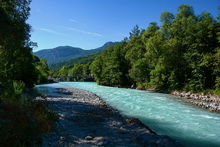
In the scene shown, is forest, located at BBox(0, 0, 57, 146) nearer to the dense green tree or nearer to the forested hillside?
the dense green tree

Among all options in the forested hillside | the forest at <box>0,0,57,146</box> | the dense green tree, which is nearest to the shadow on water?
the forest at <box>0,0,57,146</box>

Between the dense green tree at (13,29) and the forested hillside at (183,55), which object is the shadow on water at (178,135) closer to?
the dense green tree at (13,29)

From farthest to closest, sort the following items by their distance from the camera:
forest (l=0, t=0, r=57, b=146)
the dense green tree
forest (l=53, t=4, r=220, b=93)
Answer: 1. forest (l=53, t=4, r=220, b=93)
2. the dense green tree
3. forest (l=0, t=0, r=57, b=146)

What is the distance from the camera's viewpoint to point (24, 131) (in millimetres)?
5602

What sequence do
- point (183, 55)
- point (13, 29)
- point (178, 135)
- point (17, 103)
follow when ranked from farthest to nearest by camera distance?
point (183, 55) → point (13, 29) → point (178, 135) → point (17, 103)

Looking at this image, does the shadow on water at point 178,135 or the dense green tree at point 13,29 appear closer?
the shadow on water at point 178,135

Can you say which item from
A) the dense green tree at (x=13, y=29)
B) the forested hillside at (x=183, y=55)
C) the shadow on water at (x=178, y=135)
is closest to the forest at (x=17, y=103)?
the dense green tree at (x=13, y=29)

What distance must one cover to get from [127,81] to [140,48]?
12806mm

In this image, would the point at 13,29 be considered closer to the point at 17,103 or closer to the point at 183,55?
the point at 17,103

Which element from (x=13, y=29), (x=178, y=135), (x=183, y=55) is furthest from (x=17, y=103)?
(x=183, y=55)

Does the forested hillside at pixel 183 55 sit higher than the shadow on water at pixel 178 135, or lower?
higher

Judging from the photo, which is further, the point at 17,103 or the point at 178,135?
the point at 178,135

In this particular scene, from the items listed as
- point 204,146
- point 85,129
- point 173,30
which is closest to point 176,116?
point 204,146

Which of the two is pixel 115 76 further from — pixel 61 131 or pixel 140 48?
pixel 61 131
